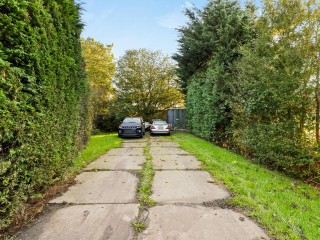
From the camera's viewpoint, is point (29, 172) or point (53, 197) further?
point (53, 197)

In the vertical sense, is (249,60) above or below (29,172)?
above

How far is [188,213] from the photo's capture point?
11.0 ft

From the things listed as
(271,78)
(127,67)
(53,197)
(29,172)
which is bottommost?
(53,197)

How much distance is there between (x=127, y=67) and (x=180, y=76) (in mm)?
7631

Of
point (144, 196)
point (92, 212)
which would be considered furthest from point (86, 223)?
point (144, 196)

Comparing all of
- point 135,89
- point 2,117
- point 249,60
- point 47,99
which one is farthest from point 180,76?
point 2,117

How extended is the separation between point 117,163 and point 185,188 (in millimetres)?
2914

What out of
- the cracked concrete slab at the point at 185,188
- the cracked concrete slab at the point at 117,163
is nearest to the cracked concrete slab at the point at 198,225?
the cracked concrete slab at the point at 185,188

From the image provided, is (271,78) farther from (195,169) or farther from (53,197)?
(53,197)

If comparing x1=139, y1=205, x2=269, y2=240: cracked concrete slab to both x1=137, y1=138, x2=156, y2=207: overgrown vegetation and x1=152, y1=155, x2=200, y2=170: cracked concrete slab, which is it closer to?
x1=137, y1=138, x2=156, y2=207: overgrown vegetation

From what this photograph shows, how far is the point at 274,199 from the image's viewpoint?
4.11 meters

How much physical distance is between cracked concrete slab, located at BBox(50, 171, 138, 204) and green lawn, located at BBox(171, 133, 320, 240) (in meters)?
1.83

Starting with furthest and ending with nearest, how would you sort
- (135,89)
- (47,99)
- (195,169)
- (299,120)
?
(135,89), (299,120), (195,169), (47,99)

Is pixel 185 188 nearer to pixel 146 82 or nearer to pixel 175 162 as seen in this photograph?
pixel 175 162
